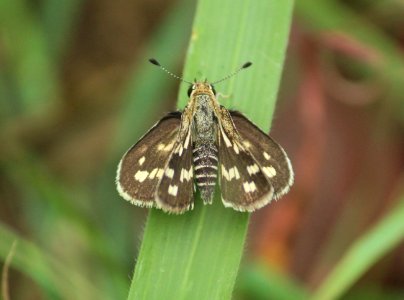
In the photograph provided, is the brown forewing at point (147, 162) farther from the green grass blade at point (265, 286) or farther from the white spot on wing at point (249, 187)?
the green grass blade at point (265, 286)

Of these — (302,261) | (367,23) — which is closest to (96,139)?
(302,261)

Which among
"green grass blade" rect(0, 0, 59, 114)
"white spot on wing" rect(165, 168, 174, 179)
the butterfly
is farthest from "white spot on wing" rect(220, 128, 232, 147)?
"green grass blade" rect(0, 0, 59, 114)

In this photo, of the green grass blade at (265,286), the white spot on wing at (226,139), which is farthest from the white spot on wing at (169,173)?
the green grass blade at (265,286)

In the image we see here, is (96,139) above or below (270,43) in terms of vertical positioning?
above

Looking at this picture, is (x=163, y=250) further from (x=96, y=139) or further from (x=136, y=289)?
(x=96, y=139)

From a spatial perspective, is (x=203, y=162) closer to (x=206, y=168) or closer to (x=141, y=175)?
(x=206, y=168)

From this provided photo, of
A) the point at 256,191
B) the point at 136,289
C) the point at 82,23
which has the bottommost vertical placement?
the point at 136,289
